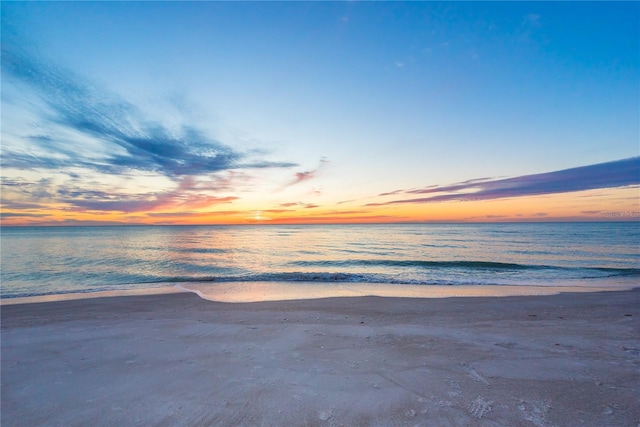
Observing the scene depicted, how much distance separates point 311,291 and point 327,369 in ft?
31.5

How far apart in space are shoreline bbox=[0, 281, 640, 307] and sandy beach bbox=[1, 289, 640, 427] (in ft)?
12.9

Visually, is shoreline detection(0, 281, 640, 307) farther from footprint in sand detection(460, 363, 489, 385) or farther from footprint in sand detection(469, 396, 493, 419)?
footprint in sand detection(469, 396, 493, 419)

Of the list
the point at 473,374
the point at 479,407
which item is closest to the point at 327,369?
the point at 479,407

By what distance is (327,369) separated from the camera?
5230 mm

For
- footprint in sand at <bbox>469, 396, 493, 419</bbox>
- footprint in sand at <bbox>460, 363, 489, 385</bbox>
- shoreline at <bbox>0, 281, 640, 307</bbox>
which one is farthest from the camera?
shoreline at <bbox>0, 281, 640, 307</bbox>

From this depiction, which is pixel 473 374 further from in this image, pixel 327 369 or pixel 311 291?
pixel 311 291

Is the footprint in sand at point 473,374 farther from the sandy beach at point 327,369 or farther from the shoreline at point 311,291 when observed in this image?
the shoreline at point 311,291

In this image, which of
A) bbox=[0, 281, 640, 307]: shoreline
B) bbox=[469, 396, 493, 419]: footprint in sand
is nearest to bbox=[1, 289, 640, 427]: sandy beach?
bbox=[469, 396, 493, 419]: footprint in sand

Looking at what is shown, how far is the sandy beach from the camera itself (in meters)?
3.99

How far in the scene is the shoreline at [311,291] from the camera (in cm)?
1329

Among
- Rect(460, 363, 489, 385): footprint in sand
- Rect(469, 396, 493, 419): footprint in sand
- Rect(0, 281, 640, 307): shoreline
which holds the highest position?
Rect(469, 396, 493, 419): footprint in sand

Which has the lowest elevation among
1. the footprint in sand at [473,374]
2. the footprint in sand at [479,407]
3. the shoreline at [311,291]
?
the shoreline at [311,291]

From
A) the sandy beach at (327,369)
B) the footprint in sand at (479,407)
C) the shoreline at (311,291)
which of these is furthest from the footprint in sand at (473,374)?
the shoreline at (311,291)

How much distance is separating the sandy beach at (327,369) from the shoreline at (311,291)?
12.9 feet
